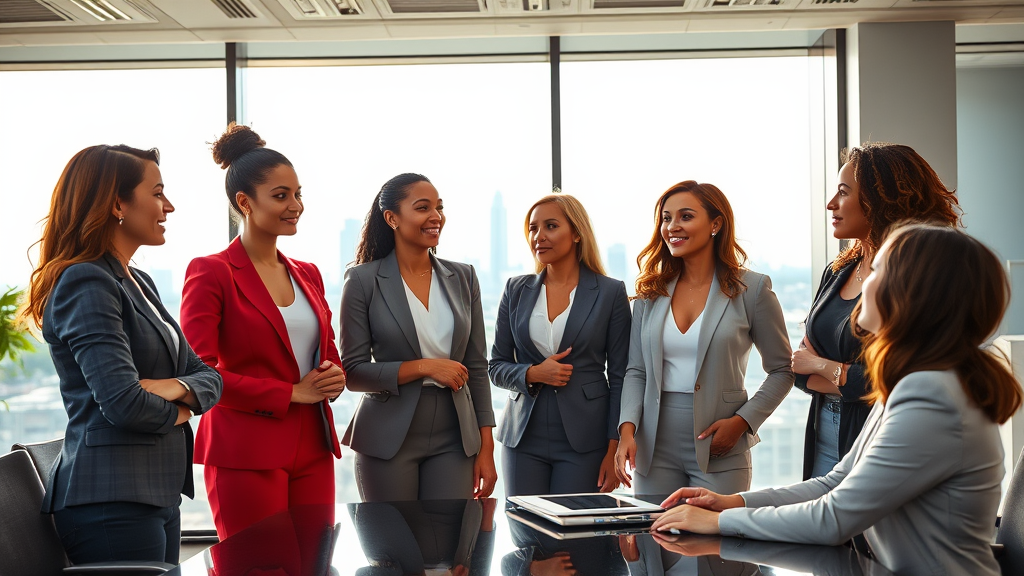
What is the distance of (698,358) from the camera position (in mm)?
2719

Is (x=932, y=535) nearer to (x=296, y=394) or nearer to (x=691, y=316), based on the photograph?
(x=691, y=316)

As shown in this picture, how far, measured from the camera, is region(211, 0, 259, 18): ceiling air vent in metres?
3.92

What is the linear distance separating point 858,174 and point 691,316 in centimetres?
72

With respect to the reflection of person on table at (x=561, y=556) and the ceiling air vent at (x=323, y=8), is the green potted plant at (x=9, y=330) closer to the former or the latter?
the ceiling air vent at (x=323, y=8)

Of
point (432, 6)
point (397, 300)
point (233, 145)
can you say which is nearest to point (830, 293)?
point (397, 300)

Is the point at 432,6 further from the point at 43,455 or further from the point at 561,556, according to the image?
A: the point at 561,556

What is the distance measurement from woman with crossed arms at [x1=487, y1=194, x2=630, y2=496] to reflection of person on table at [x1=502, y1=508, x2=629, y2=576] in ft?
4.02

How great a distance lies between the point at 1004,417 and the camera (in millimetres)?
1434

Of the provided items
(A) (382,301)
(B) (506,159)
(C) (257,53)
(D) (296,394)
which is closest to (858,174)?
(A) (382,301)

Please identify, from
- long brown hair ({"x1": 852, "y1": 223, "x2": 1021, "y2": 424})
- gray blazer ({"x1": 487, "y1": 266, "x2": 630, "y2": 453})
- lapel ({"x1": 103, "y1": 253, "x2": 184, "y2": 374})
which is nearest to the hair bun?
lapel ({"x1": 103, "y1": 253, "x2": 184, "y2": 374})

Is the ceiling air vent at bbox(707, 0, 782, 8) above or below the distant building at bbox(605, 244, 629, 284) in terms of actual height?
above

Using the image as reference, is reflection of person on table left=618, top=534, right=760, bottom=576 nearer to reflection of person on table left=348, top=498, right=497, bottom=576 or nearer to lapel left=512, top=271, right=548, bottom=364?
reflection of person on table left=348, top=498, right=497, bottom=576

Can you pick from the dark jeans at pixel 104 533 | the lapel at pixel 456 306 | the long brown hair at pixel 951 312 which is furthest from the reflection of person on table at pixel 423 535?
the lapel at pixel 456 306

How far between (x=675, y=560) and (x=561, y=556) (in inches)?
8.3
